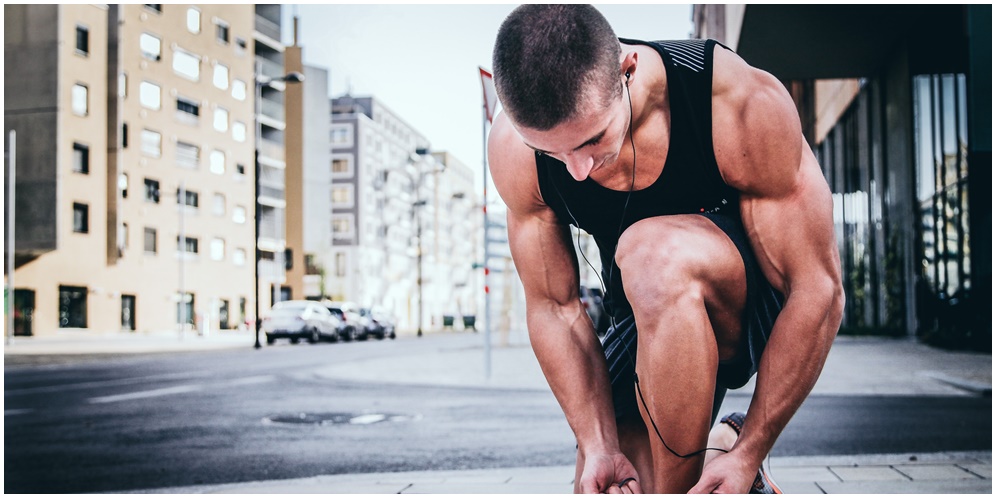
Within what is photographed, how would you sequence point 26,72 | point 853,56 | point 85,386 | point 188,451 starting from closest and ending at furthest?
point 188,451, point 85,386, point 853,56, point 26,72

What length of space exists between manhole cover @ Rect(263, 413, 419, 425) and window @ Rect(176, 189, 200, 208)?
7.75 metres

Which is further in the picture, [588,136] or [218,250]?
[218,250]

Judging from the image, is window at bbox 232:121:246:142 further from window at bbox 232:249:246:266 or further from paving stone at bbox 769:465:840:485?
paving stone at bbox 769:465:840:485

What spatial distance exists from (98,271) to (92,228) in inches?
57.2

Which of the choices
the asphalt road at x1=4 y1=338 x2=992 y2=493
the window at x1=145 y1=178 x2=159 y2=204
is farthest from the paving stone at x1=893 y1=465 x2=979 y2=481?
Answer: the window at x1=145 y1=178 x2=159 y2=204

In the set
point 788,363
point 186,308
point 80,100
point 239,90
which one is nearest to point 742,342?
point 788,363

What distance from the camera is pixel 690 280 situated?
1360mm

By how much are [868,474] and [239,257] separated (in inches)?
611

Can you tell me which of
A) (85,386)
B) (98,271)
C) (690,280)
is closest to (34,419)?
(85,386)

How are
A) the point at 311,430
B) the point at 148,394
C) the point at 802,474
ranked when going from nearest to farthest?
the point at 802,474 → the point at 311,430 → the point at 148,394

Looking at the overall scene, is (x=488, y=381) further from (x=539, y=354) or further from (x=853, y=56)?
(x=853, y=56)

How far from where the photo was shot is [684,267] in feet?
4.46

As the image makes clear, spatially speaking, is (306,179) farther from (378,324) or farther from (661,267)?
(661,267)

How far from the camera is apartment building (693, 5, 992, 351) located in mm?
12000
